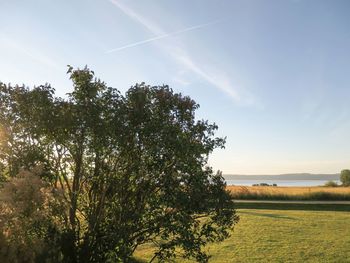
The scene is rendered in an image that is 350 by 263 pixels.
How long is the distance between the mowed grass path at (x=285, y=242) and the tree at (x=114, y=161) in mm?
7638

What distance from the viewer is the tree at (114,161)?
10.2m

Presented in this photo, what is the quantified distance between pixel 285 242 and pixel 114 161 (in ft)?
46.1

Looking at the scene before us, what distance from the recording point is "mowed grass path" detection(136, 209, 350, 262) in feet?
58.9

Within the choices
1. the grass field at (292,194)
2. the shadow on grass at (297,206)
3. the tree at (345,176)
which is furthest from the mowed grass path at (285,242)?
the tree at (345,176)

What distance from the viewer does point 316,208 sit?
1566 inches

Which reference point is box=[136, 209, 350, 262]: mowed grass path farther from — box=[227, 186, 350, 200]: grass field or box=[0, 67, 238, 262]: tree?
box=[227, 186, 350, 200]: grass field

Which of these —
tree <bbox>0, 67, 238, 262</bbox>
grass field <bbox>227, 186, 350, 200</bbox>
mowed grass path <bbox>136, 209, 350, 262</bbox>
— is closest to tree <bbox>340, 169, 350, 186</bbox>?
grass field <bbox>227, 186, 350, 200</bbox>

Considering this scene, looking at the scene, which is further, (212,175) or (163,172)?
(212,175)

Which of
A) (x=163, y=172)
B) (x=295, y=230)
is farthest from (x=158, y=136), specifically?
(x=295, y=230)

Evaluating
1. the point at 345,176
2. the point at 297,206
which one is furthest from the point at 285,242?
the point at 345,176

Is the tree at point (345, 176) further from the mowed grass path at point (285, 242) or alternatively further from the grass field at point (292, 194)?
the mowed grass path at point (285, 242)

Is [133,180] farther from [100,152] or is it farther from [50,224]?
[50,224]

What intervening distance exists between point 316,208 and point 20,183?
3752cm

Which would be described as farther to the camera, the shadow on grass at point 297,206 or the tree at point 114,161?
the shadow on grass at point 297,206
